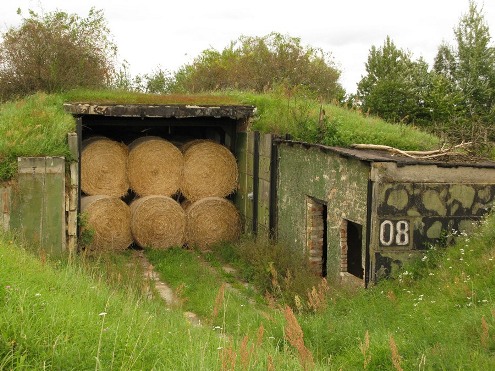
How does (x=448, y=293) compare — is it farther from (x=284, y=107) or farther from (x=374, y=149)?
(x=284, y=107)

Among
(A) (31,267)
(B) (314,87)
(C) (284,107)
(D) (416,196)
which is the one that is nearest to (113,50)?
(C) (284,107)

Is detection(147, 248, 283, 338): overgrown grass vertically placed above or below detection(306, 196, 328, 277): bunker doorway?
below

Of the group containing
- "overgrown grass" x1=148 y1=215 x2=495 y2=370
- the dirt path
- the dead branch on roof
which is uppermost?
the dead branch on roof

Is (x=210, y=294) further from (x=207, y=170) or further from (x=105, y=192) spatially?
(x=207, y=170)

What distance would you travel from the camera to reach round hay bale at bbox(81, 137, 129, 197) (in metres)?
13.5

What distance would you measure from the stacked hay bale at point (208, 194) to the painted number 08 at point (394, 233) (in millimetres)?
5292

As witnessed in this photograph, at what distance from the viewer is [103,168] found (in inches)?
537

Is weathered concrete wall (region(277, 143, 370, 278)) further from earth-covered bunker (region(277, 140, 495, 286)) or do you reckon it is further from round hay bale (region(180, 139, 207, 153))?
round hay bale (region(180, 139, 207, 153))

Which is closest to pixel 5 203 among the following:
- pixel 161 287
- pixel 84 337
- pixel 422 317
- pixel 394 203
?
pixel 161 287

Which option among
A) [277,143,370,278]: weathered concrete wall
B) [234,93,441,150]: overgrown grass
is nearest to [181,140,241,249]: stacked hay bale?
[234,93,441,150]: overgrown grass

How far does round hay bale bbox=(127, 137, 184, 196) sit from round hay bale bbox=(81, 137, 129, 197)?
0.17 meters

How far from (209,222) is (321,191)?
3.63m

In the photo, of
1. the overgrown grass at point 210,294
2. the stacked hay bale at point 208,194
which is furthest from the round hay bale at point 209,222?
the overgrown grass at point 210,294

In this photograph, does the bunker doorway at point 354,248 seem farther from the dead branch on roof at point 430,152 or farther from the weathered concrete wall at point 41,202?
the weathered concrete wall at point 41,202
